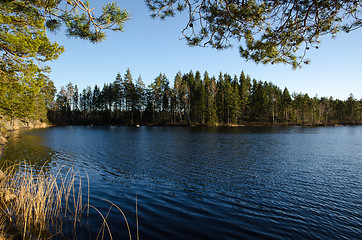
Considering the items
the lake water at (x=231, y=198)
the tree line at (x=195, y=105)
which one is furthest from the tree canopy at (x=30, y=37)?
the tree line at (x=195, y=105)

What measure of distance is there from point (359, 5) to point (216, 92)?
209ft

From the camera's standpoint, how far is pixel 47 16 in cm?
598

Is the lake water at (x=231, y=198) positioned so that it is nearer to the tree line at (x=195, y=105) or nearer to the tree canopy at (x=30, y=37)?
the tree canopy at (x=30, y=37)

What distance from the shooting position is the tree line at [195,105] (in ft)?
214

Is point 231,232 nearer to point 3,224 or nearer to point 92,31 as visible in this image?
point 3,224

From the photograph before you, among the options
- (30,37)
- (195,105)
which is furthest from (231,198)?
(195,105)

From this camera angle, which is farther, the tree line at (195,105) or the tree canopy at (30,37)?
the tree line at (195,105)

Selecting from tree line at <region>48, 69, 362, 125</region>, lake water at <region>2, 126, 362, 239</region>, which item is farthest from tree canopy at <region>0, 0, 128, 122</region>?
tree line at <region>48, 69, 362, 125</region>

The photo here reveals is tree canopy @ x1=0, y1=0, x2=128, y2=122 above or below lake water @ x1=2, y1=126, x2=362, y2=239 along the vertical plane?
above

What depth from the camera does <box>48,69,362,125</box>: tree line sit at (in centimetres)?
6525

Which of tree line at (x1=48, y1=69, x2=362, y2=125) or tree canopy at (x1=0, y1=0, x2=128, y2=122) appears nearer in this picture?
tree canopy at (x1=0, y1=0, x2=128, y2=122)

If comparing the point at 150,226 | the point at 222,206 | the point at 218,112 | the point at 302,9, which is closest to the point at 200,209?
the point at 222,206

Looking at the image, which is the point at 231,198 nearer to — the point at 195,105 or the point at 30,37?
the point at 30,37

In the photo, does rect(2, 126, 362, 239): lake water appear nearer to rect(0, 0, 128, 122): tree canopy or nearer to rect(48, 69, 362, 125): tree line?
rect(0, 0, 128, 122): tree canopy
